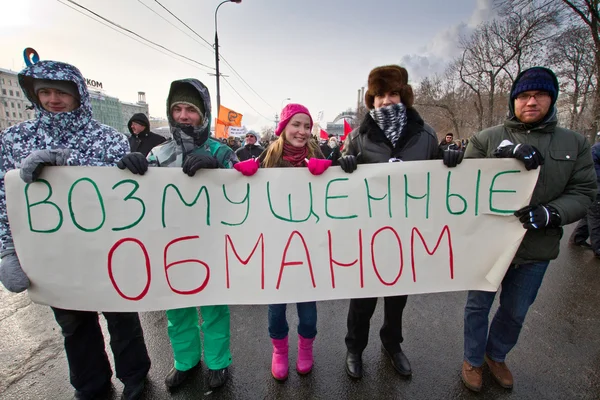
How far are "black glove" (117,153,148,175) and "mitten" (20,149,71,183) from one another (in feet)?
1.00

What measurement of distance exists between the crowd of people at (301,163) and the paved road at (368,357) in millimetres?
98

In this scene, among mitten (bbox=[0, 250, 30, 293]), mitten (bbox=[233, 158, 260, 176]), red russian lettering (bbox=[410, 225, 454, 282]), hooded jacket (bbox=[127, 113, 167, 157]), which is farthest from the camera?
hooded jacket (bbox=[127, 113, 167, 157])

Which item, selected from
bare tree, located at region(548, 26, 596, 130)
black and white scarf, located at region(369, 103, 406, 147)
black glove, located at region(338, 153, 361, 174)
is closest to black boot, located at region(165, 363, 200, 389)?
black glove, located at region(338, 153, 361, 174)

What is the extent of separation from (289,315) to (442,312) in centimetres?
150

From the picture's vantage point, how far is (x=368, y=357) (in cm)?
229

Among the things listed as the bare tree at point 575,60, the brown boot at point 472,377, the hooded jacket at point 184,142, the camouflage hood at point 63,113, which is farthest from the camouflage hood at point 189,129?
the bare tree at point 575,60

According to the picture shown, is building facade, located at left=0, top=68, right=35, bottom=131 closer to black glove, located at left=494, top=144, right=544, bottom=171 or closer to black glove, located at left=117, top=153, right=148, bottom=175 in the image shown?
black glove, located at left=117, top=153, right=148, bottom=175

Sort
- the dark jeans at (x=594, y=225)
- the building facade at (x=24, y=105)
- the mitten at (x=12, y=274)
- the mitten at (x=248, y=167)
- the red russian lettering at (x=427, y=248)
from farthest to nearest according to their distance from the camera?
1. the building facade at (x=24, y=105)
2. the dark jeans at (x=594, y=225)
3. the red russian lettering at (x=427, y=248)
4. the mitten at (x=248, y=167)
5. the mitten at (x=12, y=274)

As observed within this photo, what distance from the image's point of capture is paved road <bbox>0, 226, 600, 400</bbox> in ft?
6.52

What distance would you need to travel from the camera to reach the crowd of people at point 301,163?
167 centimetres

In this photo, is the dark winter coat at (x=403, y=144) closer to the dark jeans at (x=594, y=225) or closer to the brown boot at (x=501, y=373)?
the brown boot at (x=501, y=373)

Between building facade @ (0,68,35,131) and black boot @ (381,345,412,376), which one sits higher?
building facade @ (0,68,35,131)

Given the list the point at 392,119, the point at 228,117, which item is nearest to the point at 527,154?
the point at 392,119

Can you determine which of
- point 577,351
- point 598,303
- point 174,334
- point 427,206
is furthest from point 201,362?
point 598,303
